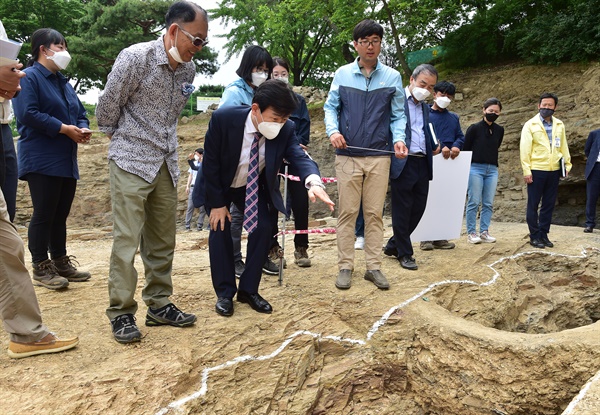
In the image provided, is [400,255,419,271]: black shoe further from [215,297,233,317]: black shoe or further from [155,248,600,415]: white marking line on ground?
[215,297,233,317]: black shoe

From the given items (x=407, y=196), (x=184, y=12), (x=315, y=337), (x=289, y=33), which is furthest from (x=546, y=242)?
(x=289, y=33)

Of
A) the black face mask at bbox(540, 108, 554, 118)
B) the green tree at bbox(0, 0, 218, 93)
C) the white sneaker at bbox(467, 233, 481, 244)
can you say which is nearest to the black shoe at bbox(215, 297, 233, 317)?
the white sneaker at bbox(467, 233, 481, 244)

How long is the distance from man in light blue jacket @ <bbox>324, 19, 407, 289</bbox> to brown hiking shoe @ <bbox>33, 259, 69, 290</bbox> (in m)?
2.13

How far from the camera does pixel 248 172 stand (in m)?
3.30

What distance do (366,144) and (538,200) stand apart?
3.12m

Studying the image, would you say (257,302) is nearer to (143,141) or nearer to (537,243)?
(143,141)

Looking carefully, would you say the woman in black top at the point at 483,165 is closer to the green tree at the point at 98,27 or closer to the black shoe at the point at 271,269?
the black shoe at the point at 271,269

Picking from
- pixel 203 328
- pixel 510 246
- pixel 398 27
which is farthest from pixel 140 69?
pixel 398 27

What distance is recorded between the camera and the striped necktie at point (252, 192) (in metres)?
3.26

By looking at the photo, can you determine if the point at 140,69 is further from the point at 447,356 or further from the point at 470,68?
the point at 470,68

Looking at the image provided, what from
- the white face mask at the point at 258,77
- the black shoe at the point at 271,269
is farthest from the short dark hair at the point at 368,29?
the black shoe at the point at 271,269

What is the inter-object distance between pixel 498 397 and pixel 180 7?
3.15 metres

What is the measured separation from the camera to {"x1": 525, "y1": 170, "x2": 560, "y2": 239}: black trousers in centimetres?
593

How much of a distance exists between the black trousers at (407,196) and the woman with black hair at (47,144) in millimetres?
2705
